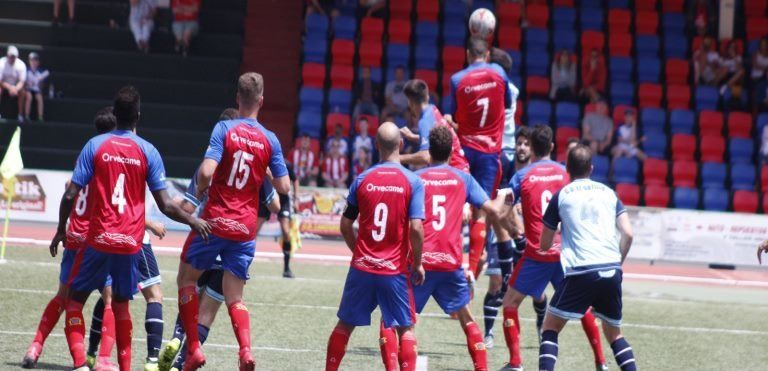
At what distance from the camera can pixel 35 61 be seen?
27.6 metres

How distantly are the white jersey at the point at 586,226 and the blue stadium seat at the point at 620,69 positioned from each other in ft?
65.2

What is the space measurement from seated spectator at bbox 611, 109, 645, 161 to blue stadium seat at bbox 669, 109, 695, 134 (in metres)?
1.32

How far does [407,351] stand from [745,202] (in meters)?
18.5

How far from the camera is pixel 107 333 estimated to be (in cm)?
997

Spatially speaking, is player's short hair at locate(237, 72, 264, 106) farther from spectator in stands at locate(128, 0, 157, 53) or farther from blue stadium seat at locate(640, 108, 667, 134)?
spectator in stands at locate(128, 0, 157, 53)

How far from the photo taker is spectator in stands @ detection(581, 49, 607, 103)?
2867 cm

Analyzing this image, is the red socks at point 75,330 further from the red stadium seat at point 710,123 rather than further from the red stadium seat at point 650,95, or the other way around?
the red stadium seat at point 650,95

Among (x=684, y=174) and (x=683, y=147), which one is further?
(x=683, y=147)

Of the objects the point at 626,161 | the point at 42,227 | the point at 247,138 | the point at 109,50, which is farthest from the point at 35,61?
the point at 247,138

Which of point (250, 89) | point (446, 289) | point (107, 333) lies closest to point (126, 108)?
point (250, 89)

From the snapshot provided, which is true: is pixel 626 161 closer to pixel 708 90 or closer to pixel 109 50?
pixel 708 90

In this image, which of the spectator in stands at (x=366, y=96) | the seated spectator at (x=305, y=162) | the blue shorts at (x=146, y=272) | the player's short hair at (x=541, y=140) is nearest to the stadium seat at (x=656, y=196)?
the spectator in stands at (x=366, y=96)

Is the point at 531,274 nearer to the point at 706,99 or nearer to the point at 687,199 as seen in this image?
the point at 687,199

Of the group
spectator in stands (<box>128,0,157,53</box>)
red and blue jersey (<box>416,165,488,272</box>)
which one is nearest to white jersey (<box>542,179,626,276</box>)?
red and blue jersey (<box>416,165,488,272</box>)
